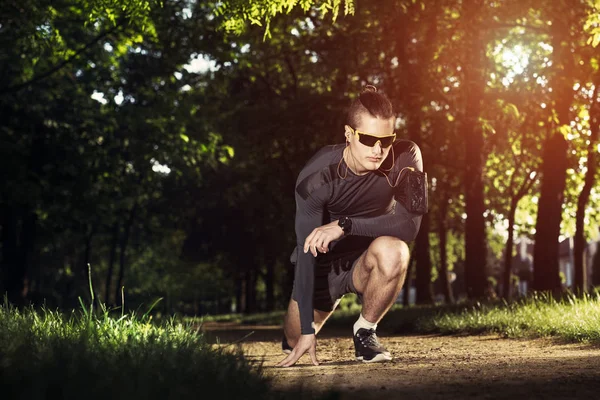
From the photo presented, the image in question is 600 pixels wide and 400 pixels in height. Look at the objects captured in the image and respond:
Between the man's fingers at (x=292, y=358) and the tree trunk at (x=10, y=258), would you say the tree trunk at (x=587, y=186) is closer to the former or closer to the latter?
the man's fingers at (x=292, y=358)

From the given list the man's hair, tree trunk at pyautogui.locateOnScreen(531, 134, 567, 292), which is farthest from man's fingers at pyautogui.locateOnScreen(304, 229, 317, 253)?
tree trunk at pyautogui.locateOnScreen(531, 134, 567, 292)

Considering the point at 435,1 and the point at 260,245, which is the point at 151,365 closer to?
the point at 435,1

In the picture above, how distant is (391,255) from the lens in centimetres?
725

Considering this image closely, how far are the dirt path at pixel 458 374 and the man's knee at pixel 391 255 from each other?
0.75 m

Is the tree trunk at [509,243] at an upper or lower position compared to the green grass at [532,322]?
upper

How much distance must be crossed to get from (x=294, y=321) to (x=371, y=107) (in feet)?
6.48

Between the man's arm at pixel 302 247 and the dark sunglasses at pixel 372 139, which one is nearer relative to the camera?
the dark sunglasses at pixel 372 139

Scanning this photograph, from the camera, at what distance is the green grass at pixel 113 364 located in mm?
4469

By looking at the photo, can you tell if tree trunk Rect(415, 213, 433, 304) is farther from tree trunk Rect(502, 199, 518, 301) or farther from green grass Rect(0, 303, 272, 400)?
green grass Rect(0, 303, 272, 400)

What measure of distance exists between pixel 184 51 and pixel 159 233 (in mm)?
18398

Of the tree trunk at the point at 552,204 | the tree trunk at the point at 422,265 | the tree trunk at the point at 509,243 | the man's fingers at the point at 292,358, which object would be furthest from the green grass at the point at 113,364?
the tree trunk at the point at 509,243

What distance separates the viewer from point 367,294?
7469 millimetres

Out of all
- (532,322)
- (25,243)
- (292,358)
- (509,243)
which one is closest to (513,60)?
(532,322)

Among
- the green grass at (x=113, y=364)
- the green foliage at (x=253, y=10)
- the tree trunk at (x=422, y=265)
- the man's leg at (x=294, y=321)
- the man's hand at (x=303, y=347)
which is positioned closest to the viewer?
the green grass at (x=113, y=364)
